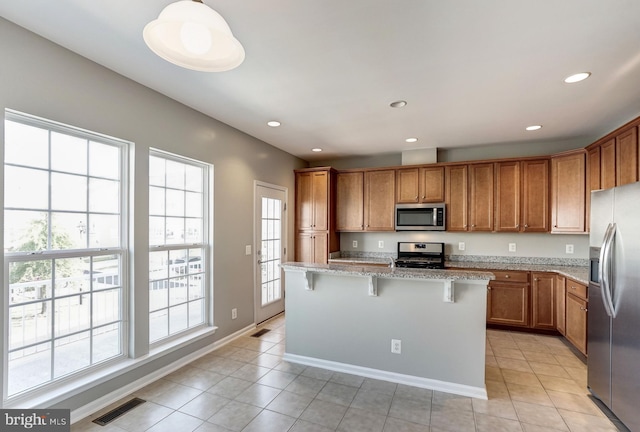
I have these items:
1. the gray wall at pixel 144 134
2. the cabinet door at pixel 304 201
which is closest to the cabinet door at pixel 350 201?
the cabinet door at pixel 304 201

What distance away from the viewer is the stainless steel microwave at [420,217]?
14.9 feet

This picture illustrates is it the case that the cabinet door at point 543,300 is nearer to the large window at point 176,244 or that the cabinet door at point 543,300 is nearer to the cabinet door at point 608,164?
the cabinet door at point 608,164

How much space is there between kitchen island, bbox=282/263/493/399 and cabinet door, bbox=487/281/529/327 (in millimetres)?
1948

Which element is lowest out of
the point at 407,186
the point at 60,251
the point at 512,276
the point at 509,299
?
the point at 509,299

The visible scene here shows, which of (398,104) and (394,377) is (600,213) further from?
(394,377)

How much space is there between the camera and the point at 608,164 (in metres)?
3.22

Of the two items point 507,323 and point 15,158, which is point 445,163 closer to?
point 507,323

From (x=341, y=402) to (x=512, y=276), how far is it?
3.00 m

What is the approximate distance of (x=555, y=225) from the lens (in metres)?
3.99

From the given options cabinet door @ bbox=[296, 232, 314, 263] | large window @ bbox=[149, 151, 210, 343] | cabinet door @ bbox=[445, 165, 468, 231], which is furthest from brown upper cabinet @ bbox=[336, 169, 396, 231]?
large window @ bbox=[149, 151, 210, 343]

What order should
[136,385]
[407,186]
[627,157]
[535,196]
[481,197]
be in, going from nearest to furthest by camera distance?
[136,385], [627,157], [535,196], [481,197], [407,186]

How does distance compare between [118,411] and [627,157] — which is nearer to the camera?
[118,411]

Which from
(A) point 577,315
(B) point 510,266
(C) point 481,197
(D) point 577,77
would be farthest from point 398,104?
(A) point 577,315

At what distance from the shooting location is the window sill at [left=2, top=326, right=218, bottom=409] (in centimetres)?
193
